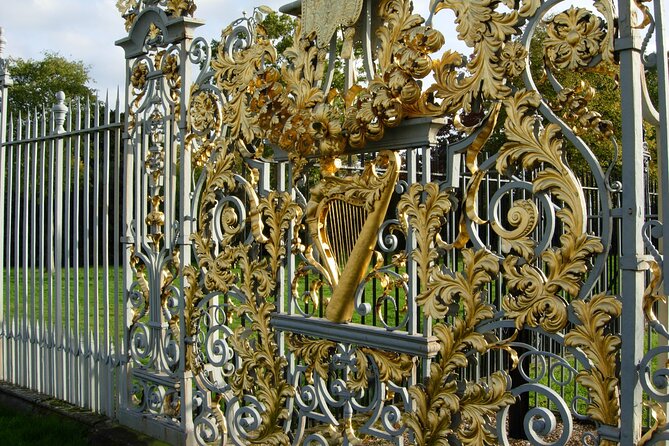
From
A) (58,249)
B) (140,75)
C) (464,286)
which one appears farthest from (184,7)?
(464,286)

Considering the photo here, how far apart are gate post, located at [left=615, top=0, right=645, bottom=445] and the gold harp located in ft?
3.71

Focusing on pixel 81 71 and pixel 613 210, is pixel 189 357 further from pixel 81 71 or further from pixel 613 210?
pixel 81 71

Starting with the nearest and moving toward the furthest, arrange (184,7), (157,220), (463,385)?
1. (463,385)
2. (184,7)
3. (157,220)

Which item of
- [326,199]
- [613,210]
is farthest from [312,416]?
[613,210]

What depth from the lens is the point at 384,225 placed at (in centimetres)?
355

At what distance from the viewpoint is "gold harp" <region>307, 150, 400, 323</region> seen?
3562 millimetres

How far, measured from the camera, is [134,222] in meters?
5.14

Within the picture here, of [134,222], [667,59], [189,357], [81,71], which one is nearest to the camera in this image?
[667,59]

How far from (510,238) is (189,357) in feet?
8.17

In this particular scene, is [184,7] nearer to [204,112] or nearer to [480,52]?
[204,112]

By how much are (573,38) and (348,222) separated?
1458 mm

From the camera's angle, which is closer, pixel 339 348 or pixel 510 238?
pixel 510 238

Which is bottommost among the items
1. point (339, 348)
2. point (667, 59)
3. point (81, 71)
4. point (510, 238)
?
point (339, 348)

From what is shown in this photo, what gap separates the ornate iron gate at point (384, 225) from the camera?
9.13 feet
